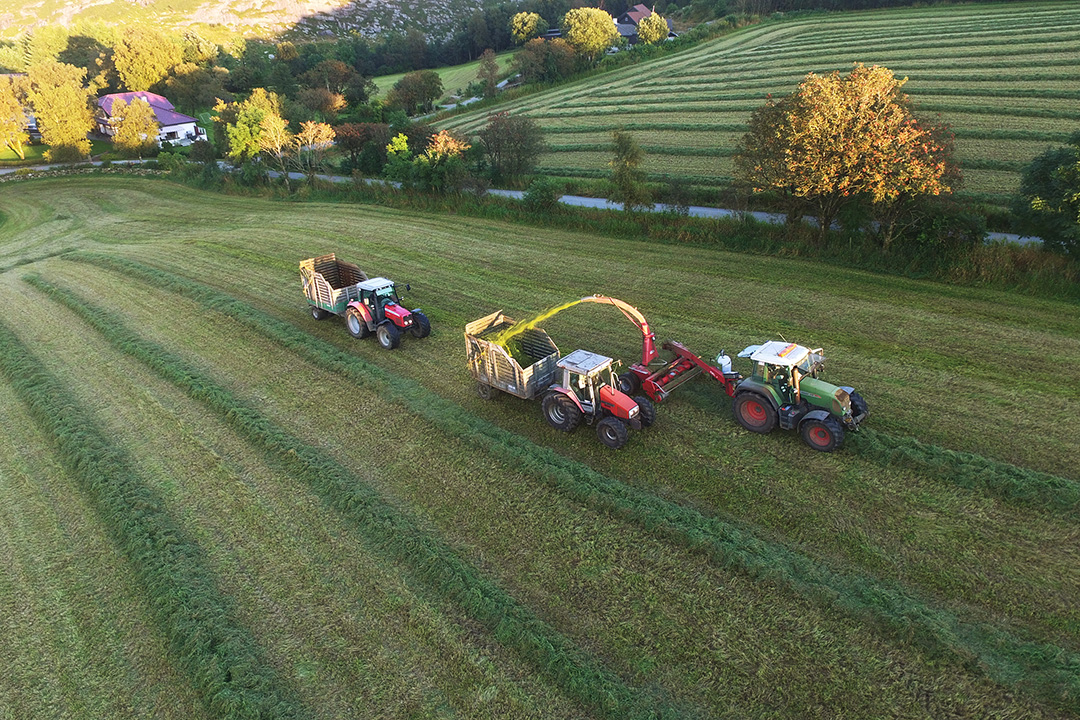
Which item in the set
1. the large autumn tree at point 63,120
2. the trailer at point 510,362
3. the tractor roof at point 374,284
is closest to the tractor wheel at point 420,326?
the tractor roof at point 374,284

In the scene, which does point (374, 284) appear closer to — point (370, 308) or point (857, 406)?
point (370, 308)

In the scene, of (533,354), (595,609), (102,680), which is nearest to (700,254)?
(533,354)

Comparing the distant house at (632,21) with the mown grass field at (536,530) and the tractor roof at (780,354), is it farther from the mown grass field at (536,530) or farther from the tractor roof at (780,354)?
the tractor roof at (780,354)

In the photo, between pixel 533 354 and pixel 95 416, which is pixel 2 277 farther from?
pixel 533 354

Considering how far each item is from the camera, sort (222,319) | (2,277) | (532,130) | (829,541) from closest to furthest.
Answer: (829,541), (222,319), (2,277), (532,130)

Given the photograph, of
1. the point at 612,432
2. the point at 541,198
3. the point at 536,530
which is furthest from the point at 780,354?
the point at 541,198

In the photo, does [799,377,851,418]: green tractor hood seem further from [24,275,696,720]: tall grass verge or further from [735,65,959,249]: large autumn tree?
[735,65,959,249]: large autumn tree
